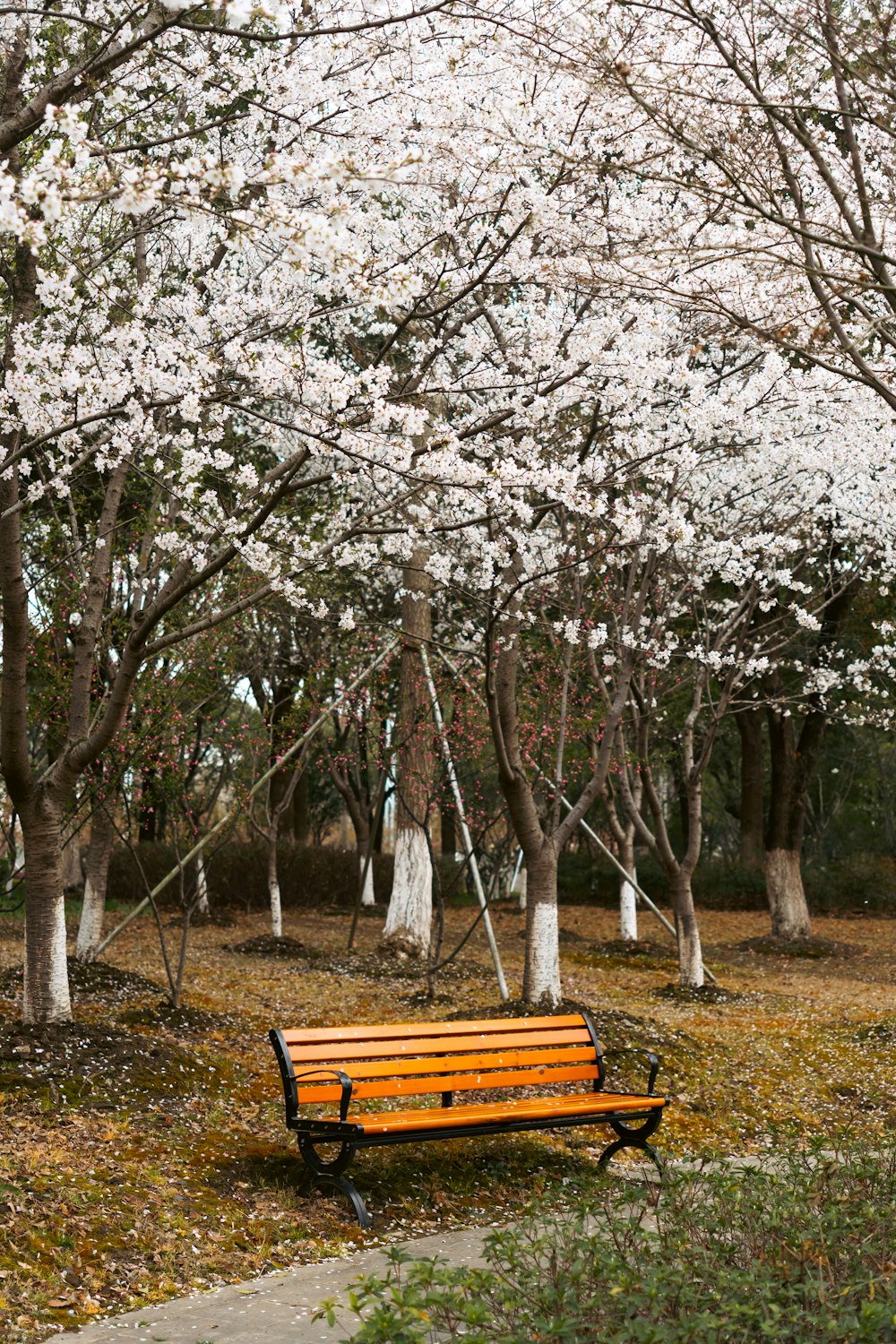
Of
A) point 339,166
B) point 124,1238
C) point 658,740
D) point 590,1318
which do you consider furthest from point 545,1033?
point 658,740

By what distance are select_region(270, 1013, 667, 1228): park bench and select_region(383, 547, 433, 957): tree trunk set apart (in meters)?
6.61

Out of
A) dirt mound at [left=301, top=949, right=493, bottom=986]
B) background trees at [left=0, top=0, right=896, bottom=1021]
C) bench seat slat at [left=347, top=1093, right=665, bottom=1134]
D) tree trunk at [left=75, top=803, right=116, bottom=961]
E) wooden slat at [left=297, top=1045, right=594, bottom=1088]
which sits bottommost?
dirt mound at [left=301, top=949, right=493, bottom=986]

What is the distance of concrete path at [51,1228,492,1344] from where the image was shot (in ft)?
12.3

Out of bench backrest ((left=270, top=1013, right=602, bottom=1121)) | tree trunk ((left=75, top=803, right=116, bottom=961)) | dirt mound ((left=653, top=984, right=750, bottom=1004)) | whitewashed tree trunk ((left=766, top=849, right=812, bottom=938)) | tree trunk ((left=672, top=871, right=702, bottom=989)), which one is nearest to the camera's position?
bench backrest ((left=270, top=1013, right=602, bottom=1121))

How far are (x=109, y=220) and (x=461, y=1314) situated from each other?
6872mm

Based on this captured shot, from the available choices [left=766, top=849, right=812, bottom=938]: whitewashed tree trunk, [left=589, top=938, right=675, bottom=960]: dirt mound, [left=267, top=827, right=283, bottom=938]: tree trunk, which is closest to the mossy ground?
[left=267, top=827, right=283, bottom=938]: tree trunk

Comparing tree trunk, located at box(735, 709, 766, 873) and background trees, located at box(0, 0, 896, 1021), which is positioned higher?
background trees, located at box(0, 0, 896, 1021)

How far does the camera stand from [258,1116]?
252 inches

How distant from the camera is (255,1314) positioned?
13.1 ft

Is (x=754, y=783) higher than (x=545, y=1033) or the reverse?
higher

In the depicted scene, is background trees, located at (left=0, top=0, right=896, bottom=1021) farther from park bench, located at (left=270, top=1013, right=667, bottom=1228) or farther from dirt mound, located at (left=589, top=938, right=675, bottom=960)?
dirt mound, located at (left=589, top=938, right=675, bottom=960)

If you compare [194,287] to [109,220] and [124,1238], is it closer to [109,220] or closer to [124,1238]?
[109,220]

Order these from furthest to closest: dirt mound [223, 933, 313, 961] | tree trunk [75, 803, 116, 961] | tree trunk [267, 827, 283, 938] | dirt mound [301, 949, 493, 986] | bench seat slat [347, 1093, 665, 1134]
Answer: tree trunk [267, 827, 283, 938]
dirt mound [223, 933, 313, 961]
dirt mound [301, 949, 493, 986]
tree trunk [75, 803, 116, 961]
bench seat slat [347, 1093, 665, 1134]

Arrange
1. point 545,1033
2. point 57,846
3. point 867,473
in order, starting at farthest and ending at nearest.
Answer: point 867,473 → point 57,846 → point 545,1033
